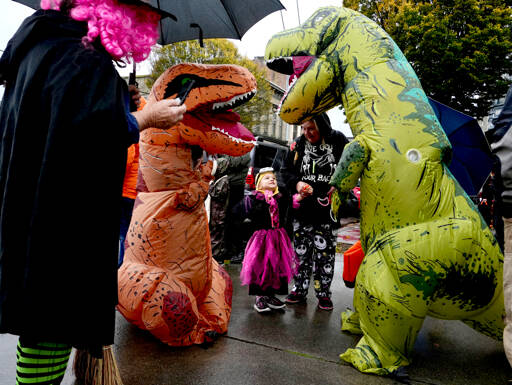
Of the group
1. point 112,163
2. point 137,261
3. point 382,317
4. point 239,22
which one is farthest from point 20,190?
point 239,22

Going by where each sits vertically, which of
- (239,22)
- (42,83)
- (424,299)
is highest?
(239,22)

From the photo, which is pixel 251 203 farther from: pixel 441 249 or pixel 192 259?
pixel 441 249

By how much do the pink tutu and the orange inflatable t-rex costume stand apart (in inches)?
29.7

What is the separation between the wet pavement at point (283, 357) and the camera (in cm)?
214

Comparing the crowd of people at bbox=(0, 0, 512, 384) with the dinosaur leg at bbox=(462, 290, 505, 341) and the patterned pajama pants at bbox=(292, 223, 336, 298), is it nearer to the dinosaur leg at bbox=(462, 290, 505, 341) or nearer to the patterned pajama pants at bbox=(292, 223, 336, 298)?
the dinosaur leg at bbox=(462, 290, 505, 341)

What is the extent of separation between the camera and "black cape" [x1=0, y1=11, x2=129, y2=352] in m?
1.25

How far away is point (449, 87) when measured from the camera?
1245 cm

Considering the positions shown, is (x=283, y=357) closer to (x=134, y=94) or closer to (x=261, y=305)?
(x=261, y=305)

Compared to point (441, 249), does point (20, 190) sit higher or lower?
higher

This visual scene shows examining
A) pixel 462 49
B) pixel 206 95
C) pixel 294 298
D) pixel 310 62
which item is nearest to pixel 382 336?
pixel 294 298

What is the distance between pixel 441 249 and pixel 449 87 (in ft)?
41.2

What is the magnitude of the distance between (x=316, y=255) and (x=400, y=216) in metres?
1.49

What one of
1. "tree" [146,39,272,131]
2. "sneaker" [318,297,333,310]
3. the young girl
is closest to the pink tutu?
the young girl

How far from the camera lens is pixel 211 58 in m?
17.5
